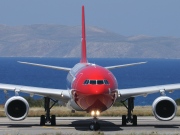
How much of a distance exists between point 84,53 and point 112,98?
10.1 meters

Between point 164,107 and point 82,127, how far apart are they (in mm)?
4243

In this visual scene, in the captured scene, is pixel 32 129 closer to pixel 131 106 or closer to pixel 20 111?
pixel 20 111

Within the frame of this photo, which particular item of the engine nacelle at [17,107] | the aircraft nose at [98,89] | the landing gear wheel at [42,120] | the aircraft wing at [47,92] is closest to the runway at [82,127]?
the landing gear wheel at [42,120]

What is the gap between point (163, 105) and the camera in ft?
120

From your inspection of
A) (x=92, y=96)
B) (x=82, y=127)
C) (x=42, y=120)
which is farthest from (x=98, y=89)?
(x=42, y=120)

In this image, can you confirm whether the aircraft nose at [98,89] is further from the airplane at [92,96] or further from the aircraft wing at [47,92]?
the aircraft wing at [47,92]

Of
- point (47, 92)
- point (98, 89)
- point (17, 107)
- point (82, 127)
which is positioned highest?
point (47, 92)

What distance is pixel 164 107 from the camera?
36562 millimetres

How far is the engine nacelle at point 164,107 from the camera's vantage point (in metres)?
36.4

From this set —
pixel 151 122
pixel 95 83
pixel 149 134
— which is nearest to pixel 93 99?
pixel 95 83

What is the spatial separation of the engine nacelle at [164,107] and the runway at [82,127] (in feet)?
2.45

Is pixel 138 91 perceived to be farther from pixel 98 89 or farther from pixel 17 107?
pixel 17 107

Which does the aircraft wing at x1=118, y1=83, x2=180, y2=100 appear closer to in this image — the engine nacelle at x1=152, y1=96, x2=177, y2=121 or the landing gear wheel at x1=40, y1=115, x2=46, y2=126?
the engine nacelle at x1=152, y1=96, x2=177, y2=121

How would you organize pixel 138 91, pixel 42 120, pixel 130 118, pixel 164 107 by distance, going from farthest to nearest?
pixel 130 118 → pixel 42 120 → pixel 138 91 → pixel 164 107
